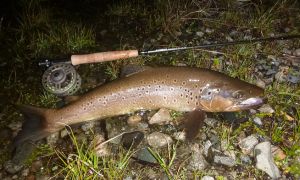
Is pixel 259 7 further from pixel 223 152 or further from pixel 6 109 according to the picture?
pixel 6 109

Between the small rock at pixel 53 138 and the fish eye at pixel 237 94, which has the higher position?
the fish eye at pixel 237 94

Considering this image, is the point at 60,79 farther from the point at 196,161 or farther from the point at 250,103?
the point at 250,103

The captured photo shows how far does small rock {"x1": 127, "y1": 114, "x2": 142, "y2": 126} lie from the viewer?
4731 mm

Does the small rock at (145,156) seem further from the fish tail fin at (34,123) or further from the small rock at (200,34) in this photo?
the small rock at (200,34)

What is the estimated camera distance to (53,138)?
15.1 feet

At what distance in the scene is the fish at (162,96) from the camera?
14.4ft

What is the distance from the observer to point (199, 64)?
17.7 feet

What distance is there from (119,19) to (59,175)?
11.5ft

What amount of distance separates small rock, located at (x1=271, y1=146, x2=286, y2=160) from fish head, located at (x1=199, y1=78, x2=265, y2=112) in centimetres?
61

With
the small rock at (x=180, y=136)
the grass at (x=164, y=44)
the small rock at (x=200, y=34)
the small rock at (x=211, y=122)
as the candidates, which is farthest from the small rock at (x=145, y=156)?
the small rock at (x=200, y=34)

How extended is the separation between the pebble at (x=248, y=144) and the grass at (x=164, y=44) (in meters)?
0.11

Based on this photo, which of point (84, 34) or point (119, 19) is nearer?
point (84, 34)

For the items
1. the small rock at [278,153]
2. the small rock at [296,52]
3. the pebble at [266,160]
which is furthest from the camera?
the small rock at [296,52]

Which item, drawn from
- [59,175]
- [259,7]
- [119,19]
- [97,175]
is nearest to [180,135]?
[97,175]
